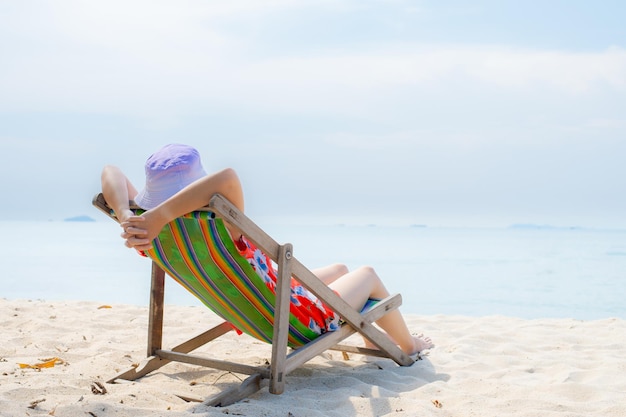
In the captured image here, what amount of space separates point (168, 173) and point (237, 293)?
0.65 m

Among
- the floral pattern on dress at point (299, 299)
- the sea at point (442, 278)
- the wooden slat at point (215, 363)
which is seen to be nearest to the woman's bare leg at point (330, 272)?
the floral pattern on dress at point (299, 299)

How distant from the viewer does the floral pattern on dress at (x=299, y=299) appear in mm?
2861

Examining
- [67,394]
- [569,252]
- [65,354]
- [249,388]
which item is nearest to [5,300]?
[65,354]

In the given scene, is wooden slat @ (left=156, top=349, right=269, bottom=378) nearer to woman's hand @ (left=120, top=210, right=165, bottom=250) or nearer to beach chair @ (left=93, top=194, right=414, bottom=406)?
beach chair @ (left=93, top=194, right=414, bottom=406)

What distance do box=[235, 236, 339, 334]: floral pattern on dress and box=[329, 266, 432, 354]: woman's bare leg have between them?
14cm

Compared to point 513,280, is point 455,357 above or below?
above

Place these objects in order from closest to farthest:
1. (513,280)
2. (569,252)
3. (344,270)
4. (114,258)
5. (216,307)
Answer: (216,307), (344,270), (513,280), (114,258), (569,252)

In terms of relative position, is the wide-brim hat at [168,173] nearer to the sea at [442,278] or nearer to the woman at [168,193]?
the woman at [168,193]

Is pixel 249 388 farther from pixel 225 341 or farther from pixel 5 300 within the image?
pixel 5 300

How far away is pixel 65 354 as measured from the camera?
12.5 feet

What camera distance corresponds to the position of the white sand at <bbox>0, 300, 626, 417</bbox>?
9.34 ft

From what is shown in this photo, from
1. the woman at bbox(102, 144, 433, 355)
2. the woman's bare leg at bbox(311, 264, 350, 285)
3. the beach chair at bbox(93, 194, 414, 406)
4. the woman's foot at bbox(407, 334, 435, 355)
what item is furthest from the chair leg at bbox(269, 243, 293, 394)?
the woman's foot at bbox(407, 334, 435, 355)

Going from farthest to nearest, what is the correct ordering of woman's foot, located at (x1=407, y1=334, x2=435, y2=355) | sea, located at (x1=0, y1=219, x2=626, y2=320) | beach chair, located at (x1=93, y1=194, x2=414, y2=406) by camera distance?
sea, located at (x1=0, y1=219, x2=626, y2=320) → woman's foot, located at (x1=407, y1=334, x2=435, y2=355) → beach chair, located at (x1=93, y1=194, x2=414, y2=406)

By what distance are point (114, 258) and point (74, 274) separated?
481 cm
